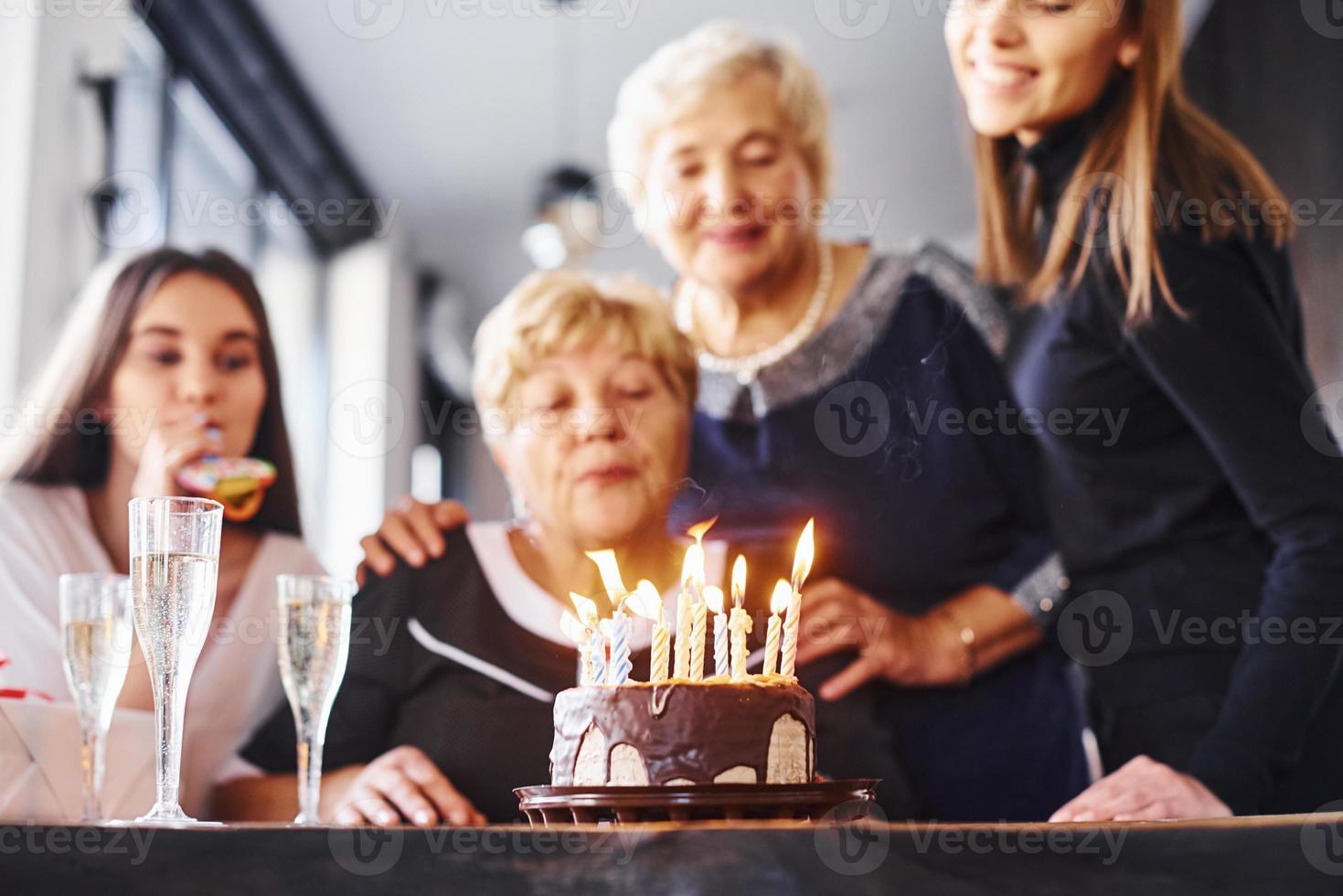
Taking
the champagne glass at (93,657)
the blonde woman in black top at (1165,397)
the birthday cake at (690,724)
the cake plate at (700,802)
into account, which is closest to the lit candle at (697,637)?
the birthday cake at (690,724)

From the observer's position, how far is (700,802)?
0.88 metres

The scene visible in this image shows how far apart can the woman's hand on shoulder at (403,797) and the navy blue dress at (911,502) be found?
0.48 metres

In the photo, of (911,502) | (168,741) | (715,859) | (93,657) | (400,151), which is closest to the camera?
(715,859)

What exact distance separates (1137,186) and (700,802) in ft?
4.39

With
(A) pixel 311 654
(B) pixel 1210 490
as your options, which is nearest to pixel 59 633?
(A) pixel 311 654

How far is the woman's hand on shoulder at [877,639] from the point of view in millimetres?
1875

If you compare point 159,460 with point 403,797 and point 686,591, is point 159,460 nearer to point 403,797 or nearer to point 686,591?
point 403,797

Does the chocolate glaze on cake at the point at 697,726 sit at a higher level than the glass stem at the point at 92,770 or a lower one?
higher

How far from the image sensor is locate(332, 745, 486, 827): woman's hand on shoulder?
169 cm

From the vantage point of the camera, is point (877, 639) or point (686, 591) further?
point (877, 639)

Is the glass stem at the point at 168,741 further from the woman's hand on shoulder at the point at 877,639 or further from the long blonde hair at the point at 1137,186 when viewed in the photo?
the long blonde hair at the point at 1137,186

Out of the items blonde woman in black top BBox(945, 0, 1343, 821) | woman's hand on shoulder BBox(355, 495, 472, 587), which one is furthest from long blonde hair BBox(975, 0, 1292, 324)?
woman's hand on shoulder BBox(355, 495, 472, 587)

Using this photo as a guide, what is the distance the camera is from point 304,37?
2.27 metres

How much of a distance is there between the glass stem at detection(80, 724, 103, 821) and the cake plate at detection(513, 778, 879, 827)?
2.11ft
